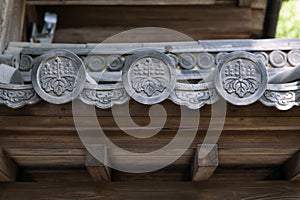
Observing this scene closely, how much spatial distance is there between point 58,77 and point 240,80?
88 cm

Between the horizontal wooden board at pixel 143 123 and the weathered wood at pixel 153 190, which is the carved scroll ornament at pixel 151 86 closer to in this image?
the horizontal wooden board at pixel 143 123

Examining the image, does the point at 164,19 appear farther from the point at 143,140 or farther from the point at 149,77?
the point at 149,77

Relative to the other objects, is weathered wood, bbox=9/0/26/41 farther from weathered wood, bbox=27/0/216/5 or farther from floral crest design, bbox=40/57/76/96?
floral crest design, bbox=40/57/76/96

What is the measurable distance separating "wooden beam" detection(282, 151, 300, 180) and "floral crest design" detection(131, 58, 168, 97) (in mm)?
964

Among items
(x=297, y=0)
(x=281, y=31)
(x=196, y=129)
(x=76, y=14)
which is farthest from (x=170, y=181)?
(x=297, y=0)

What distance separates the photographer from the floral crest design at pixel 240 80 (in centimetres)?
238

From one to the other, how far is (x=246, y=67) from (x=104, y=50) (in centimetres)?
155

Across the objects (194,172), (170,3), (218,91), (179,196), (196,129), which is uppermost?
(170,3)

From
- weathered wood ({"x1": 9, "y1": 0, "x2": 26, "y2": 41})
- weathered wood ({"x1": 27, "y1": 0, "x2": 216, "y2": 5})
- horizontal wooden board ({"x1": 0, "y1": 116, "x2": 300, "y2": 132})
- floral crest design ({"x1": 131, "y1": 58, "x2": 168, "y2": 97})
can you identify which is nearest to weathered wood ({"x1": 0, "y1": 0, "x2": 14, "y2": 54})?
weathered wood ({"x1": 9, "y1": 0, "x2": 26, "y2": 41})

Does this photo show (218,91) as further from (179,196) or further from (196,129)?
(179,196)

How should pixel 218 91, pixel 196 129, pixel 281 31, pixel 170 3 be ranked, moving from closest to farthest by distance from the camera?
pixel 218 91 → pixel 196 129 → pixel 170 3 → pixel 281 31

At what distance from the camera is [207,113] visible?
97.3 inches

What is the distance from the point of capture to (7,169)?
2855 mm

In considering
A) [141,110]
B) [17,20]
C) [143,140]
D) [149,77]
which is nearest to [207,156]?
[143,140]
